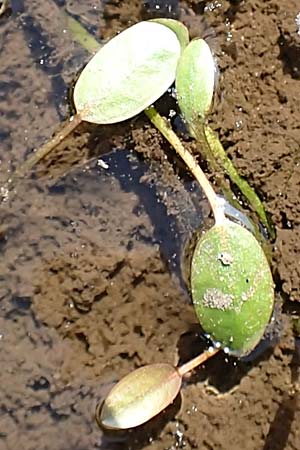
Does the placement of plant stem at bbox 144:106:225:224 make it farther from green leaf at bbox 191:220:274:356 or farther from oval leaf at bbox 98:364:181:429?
oval leaf at bbox 98:364:181:429

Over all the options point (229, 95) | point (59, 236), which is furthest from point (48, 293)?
point (229, 95)

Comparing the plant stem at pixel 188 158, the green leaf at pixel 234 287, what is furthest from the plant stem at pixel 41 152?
the green leaf at pixel 234 287

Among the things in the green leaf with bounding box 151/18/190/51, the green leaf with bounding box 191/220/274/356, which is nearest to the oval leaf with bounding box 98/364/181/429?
the green leaf with bounding box 191/220/274/356

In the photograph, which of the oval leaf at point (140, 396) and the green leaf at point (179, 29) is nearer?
the oval leaf at point (140, 396)

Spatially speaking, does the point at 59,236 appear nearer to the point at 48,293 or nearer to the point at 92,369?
the point at 48,293

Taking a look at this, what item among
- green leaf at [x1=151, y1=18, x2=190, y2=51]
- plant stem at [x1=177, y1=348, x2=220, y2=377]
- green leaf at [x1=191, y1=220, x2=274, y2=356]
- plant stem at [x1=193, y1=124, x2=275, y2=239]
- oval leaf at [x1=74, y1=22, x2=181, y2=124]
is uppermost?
green leaf at [x1=151, y1=18, x2=190, y2=51]

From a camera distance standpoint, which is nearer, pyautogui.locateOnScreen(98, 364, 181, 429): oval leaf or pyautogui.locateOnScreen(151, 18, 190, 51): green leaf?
pyautogui.locateOnScreen(98, 364, 181, 429): oval leaf

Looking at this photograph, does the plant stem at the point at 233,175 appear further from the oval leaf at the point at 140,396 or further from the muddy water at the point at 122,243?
the oval leaf at the point at 140,396
